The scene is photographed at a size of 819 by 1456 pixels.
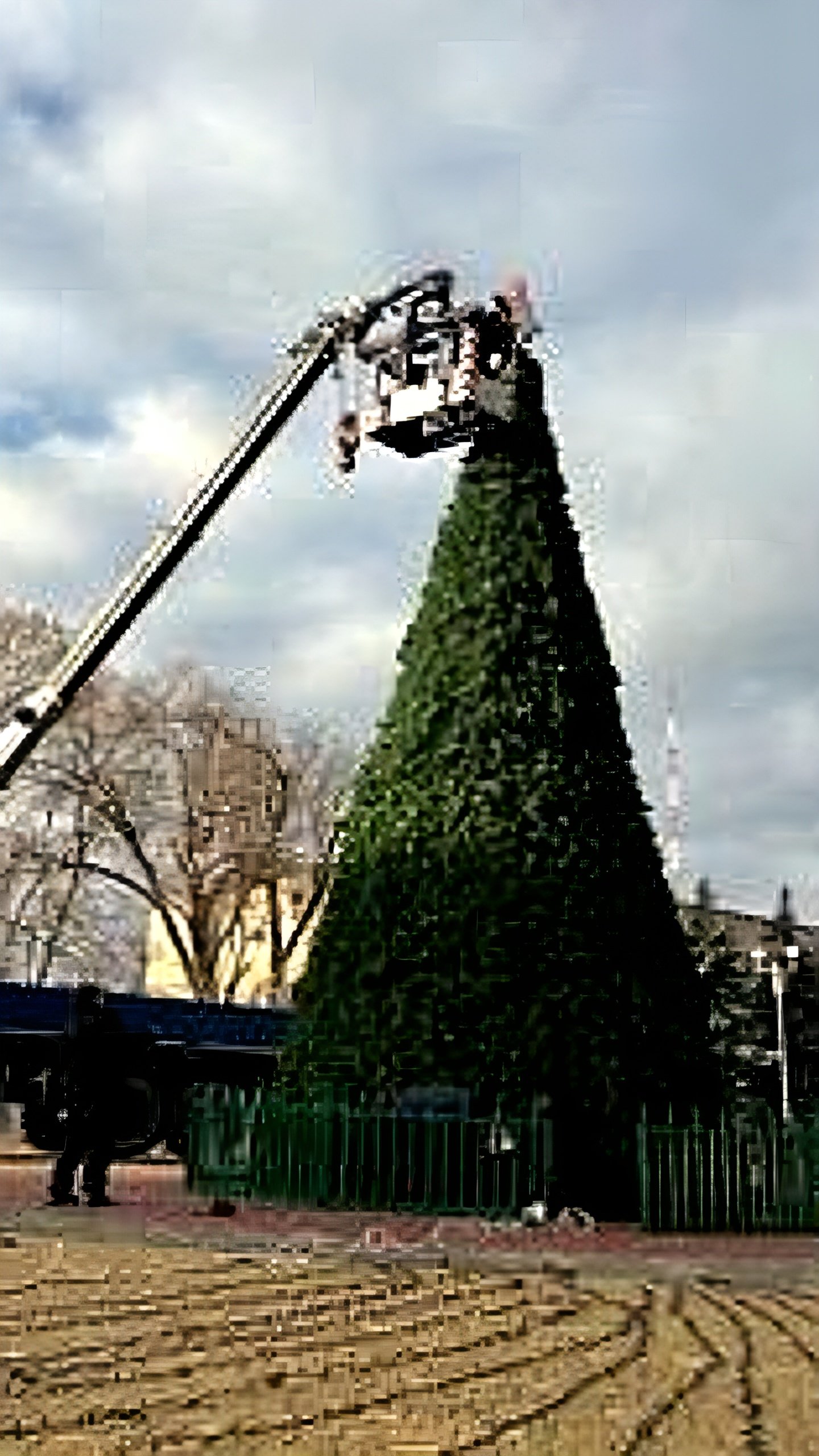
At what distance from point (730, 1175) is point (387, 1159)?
3580mm

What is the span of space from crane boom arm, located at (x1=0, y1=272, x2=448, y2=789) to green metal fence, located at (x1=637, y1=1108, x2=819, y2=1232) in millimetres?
11219

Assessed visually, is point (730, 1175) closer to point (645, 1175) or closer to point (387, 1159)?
point (645, 1175)

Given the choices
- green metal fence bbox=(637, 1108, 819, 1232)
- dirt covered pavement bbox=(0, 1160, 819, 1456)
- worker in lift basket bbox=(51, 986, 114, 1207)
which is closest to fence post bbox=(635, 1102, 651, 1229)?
green metal fence bbox=(637, 1108, 819, 1232)

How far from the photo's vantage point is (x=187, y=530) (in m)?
25.9

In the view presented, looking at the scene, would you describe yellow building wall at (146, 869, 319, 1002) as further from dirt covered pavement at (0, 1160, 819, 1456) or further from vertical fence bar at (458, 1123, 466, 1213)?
dirt covered pavement at (0, 1160, 819, 1456)

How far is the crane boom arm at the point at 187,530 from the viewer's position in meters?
25.9

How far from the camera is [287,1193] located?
19531 millimetres

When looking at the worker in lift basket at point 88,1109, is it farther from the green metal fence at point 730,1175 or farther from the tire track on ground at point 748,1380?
the tire track on ground at point 748,1380

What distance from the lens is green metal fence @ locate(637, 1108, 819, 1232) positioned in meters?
18.2

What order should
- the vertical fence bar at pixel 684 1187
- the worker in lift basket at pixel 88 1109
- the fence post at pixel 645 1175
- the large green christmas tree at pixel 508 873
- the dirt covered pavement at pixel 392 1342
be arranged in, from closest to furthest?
the dirt covered pavement at pixel 392 1342, the worker in lift basket at pixel 88 1109, the fence post at pixel 645 1175, the vertical fence bar at pixel 684 1187, the large green christmas tree at pixel 508 873

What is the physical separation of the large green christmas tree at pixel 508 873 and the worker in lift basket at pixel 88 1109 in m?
2.72

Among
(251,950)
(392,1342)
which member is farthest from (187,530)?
(251,950)

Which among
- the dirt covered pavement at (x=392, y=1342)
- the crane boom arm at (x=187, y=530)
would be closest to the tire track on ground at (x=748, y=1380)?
the dirt covered pavement at (x=392, y=1342)

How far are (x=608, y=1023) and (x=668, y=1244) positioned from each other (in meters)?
2.71
